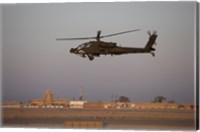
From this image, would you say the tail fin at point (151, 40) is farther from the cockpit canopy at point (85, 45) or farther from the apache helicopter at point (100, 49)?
the cockpit canopy at point (85, 45)

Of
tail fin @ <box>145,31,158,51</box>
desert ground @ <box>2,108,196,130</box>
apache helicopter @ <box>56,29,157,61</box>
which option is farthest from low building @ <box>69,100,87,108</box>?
tail fin @ <box>145,31,158,51</box>

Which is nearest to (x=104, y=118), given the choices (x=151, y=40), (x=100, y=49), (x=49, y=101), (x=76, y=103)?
(x=76, y=103)

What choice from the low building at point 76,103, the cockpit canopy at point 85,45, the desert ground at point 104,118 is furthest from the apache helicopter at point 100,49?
the desert ground at point 104,118

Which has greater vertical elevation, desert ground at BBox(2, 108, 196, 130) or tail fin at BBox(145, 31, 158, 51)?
tail fin at BBox(145, 31, 158, 51)

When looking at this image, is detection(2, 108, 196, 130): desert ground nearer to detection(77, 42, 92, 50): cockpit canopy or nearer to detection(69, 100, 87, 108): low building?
detection(69, 100, 87, 108): low building

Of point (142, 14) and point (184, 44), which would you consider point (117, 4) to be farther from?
point (184, 44)

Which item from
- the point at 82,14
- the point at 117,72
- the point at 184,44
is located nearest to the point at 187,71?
the point at 184,44

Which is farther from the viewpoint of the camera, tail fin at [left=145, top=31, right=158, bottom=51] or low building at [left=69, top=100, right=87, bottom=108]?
low building at [left=69, top=100, right=87, bottom=108]

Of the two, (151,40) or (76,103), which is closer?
(151,40)

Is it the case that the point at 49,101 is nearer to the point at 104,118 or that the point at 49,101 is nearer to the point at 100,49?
the point at 104,118
